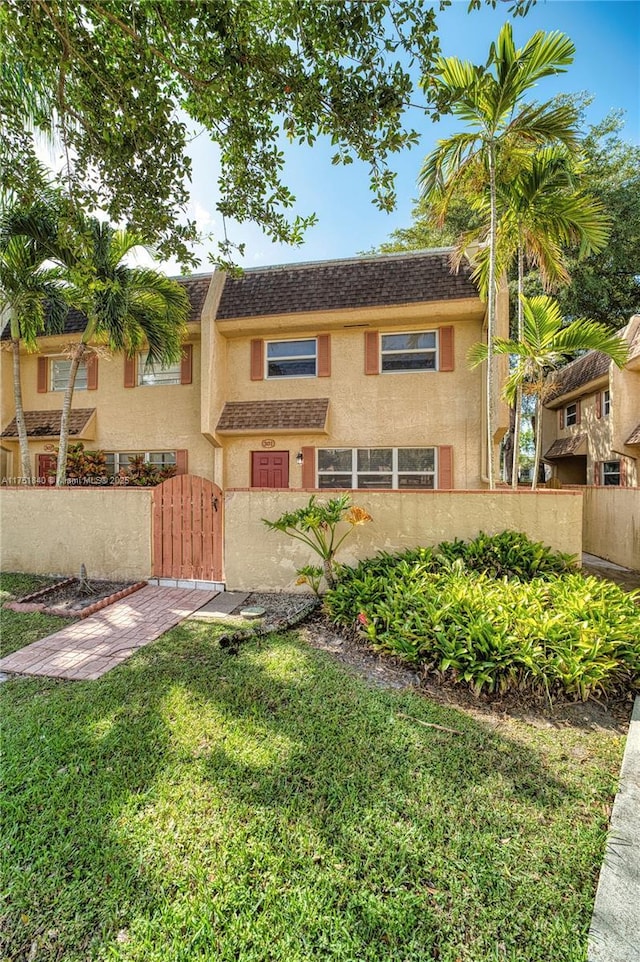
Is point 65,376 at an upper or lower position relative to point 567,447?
upper

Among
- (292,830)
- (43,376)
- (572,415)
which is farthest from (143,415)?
(572,415)

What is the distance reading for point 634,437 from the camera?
12.0m

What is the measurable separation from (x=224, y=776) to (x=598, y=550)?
1111 centimetres

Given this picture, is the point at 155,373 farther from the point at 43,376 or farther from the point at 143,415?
the point at 43,376

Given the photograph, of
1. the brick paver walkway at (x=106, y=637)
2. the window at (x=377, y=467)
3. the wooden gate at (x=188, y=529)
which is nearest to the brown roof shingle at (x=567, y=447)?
the window at (x=377, y=467)

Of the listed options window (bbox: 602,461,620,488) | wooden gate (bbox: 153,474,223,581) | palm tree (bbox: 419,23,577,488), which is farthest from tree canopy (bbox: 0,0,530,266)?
window (bbox: 602,461,620,488)

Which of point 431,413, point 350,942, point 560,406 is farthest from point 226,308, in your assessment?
point 560,406

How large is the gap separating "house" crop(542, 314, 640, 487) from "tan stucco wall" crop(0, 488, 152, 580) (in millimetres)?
9417

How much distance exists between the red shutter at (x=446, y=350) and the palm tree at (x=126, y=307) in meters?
6.90

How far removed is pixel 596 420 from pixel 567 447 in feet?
8.12

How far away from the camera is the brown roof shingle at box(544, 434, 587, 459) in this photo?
52.9 feet

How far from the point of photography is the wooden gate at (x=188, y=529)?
737 centimetres

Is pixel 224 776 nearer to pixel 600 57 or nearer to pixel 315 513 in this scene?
pixel 315 513

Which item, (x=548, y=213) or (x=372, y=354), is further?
(x=372, y=354)
